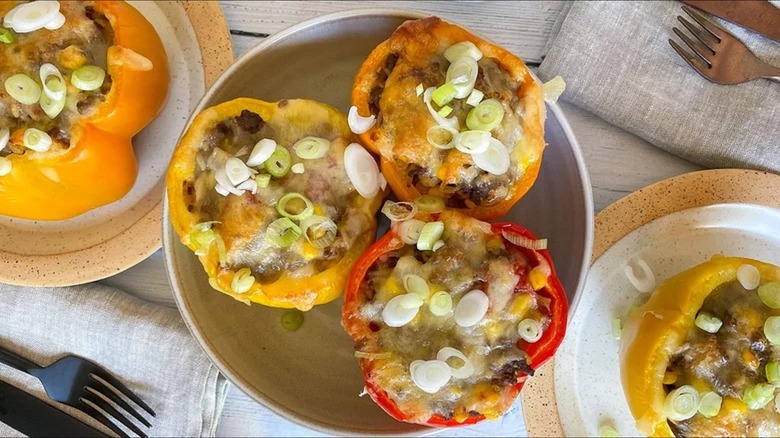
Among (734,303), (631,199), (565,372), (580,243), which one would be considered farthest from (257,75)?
(734,303)

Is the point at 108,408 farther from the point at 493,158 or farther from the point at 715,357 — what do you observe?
the point at 715,357

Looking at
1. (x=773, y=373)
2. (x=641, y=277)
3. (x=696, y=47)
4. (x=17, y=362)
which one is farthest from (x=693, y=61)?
(x=17, y=362)

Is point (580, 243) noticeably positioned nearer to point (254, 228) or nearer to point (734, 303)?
point (734, 303)

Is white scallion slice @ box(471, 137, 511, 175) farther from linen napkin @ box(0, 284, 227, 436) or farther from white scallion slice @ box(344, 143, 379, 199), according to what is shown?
linen napkin @ box(0, 284, 227, 436)

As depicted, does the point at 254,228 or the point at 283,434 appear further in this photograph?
the point at 283,434

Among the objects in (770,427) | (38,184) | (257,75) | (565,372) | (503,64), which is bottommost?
(565,372)

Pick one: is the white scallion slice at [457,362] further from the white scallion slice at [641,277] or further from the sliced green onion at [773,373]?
the sliced green onion at [773,373]
